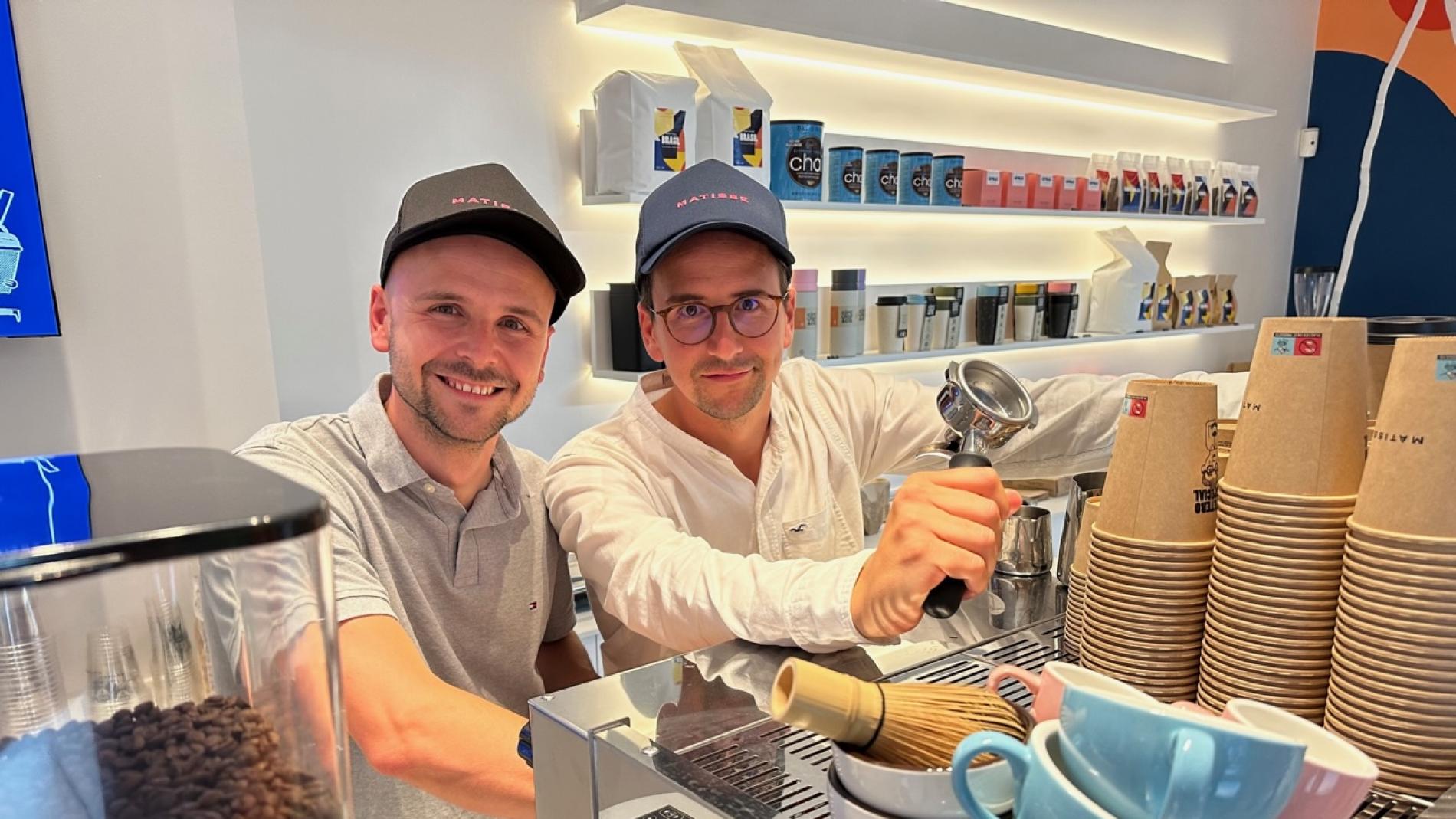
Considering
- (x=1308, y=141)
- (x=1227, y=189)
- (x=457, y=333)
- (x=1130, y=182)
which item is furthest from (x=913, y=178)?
(x=1308, y=141)

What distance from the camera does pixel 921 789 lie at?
0.49 meters

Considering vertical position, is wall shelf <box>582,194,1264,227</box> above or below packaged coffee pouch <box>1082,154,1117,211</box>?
below

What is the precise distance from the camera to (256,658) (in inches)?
21.2

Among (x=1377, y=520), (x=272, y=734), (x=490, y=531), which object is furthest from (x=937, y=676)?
(x=490, y=531)

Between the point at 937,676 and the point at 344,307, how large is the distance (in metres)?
1.88

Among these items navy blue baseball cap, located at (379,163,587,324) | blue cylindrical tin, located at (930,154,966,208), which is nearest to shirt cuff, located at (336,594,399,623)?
navy blue baseball cap, located at (379,163,587,324)

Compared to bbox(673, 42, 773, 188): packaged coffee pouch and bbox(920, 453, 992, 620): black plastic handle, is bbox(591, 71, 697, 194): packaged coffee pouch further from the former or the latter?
bbox(920, 453, 992, 620): black plastic handle

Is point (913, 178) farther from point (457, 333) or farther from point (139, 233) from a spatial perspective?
point (139, 233)

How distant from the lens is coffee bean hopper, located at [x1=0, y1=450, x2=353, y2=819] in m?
0.47

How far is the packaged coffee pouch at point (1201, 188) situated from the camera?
4.16m

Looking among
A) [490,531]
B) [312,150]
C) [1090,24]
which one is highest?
[1090,24]

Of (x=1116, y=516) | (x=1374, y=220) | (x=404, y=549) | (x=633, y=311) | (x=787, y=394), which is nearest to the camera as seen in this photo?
(x=1116, y=516)

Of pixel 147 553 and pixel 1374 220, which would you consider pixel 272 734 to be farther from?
pixel 1374 220

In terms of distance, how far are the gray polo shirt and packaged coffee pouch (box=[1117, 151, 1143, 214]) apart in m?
3.28
